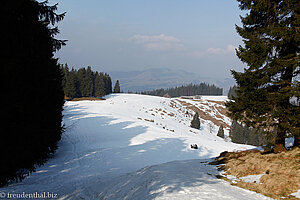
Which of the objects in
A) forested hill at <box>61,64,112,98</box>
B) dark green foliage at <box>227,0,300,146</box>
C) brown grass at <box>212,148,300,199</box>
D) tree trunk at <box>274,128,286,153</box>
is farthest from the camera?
forested hill at <box>61,64,112,98</box>

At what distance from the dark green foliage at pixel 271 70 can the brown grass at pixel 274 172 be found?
119 cm

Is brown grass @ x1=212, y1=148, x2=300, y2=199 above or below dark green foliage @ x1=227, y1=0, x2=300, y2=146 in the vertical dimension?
below

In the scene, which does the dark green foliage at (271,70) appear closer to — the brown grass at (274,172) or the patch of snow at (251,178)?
the brown grass at (274,172)

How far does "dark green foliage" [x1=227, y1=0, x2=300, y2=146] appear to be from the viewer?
294 inches

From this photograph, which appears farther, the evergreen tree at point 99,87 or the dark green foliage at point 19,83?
the evergreen tree at point 99,87

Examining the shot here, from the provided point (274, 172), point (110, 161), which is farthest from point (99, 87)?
point (274, 172)

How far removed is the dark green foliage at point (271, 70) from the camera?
24.5ft

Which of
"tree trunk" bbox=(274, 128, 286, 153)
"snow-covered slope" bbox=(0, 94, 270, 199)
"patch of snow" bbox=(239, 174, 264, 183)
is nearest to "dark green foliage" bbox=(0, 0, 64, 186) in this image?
"snow-covered slope" bbox=(0, 94, 270, 199)

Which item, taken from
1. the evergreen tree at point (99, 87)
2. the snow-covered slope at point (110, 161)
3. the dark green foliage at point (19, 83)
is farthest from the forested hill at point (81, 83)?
the dark green foliage at point (19, 83)

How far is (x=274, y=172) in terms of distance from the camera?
6.65 meters

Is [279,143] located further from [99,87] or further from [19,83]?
[99,87]

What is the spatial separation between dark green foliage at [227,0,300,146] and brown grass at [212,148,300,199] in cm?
119

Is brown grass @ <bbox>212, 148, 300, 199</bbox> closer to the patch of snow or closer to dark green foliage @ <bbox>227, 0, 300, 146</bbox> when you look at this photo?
the patch of snow

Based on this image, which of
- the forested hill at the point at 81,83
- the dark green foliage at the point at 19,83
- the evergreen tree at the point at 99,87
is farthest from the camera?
the evergreen tree at the point at 99,87
